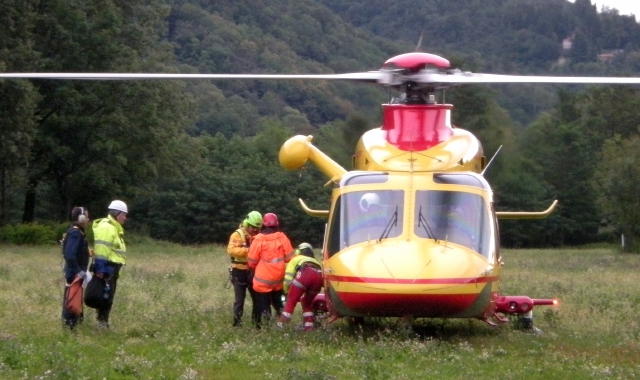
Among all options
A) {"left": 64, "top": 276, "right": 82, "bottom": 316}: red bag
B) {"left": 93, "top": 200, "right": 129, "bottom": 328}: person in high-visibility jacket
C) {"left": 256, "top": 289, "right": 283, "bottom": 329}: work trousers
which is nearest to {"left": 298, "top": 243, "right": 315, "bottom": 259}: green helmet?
{"left": 256, "top": 289, "right": 283, "bottom": 329}: work trousers

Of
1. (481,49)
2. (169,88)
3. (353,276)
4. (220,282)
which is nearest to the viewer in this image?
(353,276)

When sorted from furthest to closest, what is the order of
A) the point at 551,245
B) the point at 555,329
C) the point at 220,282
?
the point at 551,245, the point at 220,282, the point at 555,329

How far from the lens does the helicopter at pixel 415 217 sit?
37.3 feet

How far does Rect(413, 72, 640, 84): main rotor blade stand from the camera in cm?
1022

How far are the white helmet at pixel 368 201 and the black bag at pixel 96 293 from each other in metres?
3.15

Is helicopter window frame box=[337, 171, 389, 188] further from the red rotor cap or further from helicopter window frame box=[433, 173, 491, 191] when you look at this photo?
the red rotor cap

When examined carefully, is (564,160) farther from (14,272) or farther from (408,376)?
(408,376)

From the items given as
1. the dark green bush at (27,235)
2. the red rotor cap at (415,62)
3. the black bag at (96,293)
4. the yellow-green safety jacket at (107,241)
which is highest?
the red rotor cap at (415,62)

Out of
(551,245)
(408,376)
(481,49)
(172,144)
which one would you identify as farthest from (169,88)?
(408,376)

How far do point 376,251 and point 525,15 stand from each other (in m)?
39.0

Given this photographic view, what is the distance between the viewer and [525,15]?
4878 cm

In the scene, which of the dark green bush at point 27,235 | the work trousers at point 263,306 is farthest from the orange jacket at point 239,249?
the dark green bush at point 27,235

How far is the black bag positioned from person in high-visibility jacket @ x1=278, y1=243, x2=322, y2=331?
6.86 feet

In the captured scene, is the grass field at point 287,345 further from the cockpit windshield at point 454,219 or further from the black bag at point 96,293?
the cockpit windshield at point 454,219
